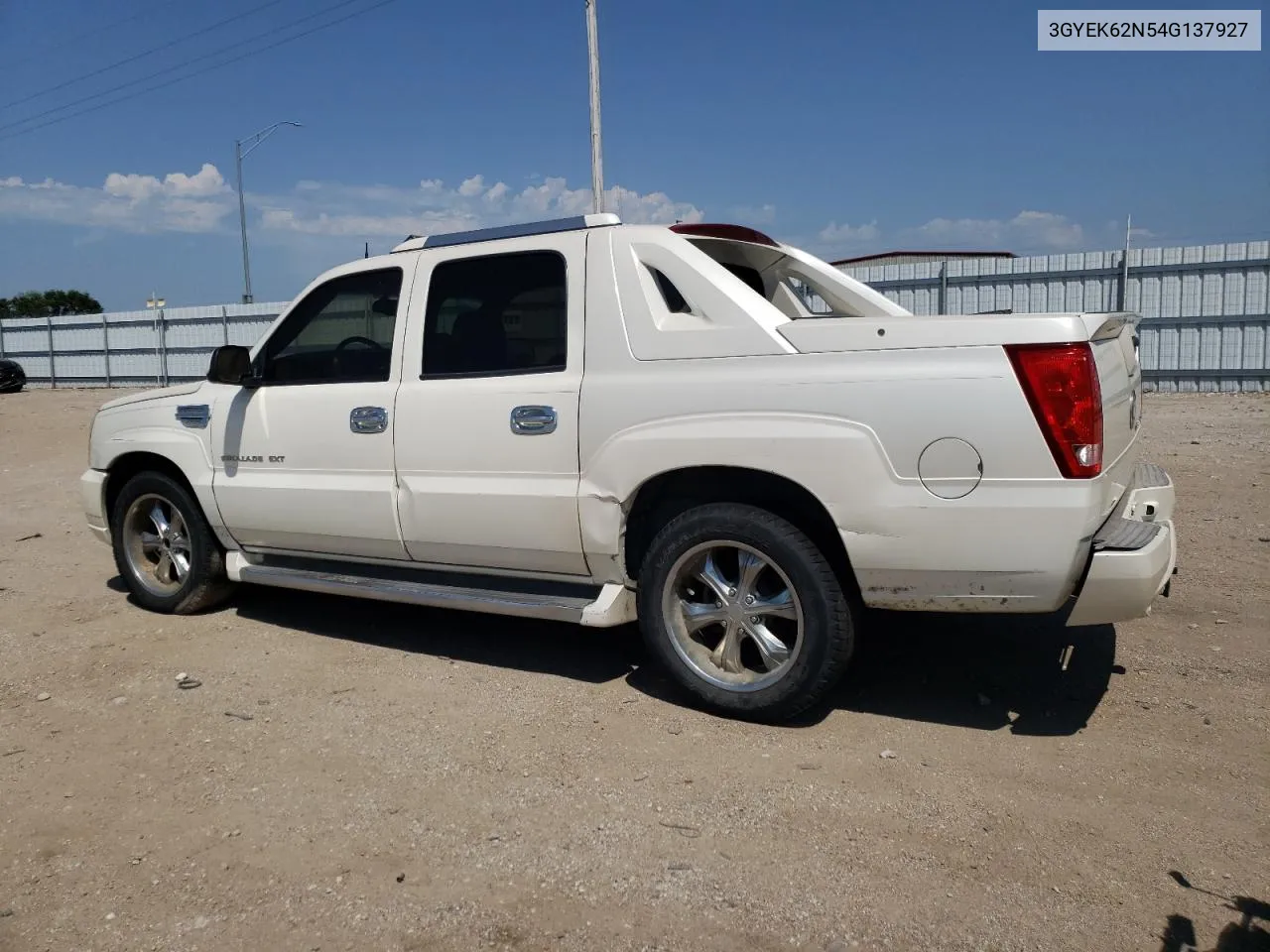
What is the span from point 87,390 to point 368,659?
25.3 metres

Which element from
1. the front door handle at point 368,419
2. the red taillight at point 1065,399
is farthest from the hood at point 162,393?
the red taillight at point 1065,399

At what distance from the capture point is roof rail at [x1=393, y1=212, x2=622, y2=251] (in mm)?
4422

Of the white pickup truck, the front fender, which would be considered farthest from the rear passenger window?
the front fender

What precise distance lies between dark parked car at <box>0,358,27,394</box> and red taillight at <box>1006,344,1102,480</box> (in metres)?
28.7

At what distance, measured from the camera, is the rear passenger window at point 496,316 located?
444cm

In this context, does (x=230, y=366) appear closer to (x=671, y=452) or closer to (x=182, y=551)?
(x=182, y=551)

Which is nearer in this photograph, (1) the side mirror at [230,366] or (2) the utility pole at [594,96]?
(1) the side mirror at [230,366]

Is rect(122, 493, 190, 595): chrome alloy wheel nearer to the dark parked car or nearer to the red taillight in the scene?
the red taillight

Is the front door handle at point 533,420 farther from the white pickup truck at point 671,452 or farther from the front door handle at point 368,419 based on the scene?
the front door handle at point 368,419

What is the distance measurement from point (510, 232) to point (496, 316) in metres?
0.40

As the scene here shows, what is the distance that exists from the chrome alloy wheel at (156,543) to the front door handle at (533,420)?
2.46 metres

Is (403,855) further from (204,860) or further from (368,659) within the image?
(368,659)

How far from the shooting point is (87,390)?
26.6m

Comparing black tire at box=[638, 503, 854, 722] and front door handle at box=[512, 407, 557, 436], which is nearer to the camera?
black tire at box=[638, 503, 854, 722]
